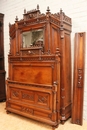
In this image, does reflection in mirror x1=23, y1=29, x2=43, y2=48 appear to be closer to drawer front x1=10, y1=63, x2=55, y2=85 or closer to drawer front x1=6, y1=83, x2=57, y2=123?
drawer front x1=10, y1=63, x2=55, y2=85

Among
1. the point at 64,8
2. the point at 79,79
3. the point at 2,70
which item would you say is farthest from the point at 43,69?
the point at 2,70

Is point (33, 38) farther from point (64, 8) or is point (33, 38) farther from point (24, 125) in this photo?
point (24, 125)

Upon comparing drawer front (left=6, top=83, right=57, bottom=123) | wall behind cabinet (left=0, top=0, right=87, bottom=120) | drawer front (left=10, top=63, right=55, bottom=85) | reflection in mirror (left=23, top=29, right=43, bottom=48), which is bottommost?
drawer front (left=6, top=83, right=57, bottom=123)

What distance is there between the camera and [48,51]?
2.40 metres

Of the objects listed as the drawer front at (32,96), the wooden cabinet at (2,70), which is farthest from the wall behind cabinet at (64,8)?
the drawer front at (32,96)

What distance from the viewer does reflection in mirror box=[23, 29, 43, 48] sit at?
2.56m

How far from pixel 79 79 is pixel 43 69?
681 millimetres

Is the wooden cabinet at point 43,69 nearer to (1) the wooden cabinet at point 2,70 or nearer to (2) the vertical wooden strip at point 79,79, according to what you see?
(2) the vertical wooden strip at point 79,79

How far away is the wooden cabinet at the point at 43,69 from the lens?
2.33 m

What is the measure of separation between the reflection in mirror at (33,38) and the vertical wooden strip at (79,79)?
0.71m

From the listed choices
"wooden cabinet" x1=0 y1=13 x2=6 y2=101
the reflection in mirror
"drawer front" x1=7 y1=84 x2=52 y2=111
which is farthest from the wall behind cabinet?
"drawer front" x1=7 y1=84 x2=52 y2=111

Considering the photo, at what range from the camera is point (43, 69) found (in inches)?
97.0

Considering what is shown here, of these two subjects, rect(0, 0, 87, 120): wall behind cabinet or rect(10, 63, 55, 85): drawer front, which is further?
rect(0, 0, 87, 120): wall behind cabinet

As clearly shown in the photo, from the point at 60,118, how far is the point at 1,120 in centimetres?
115
